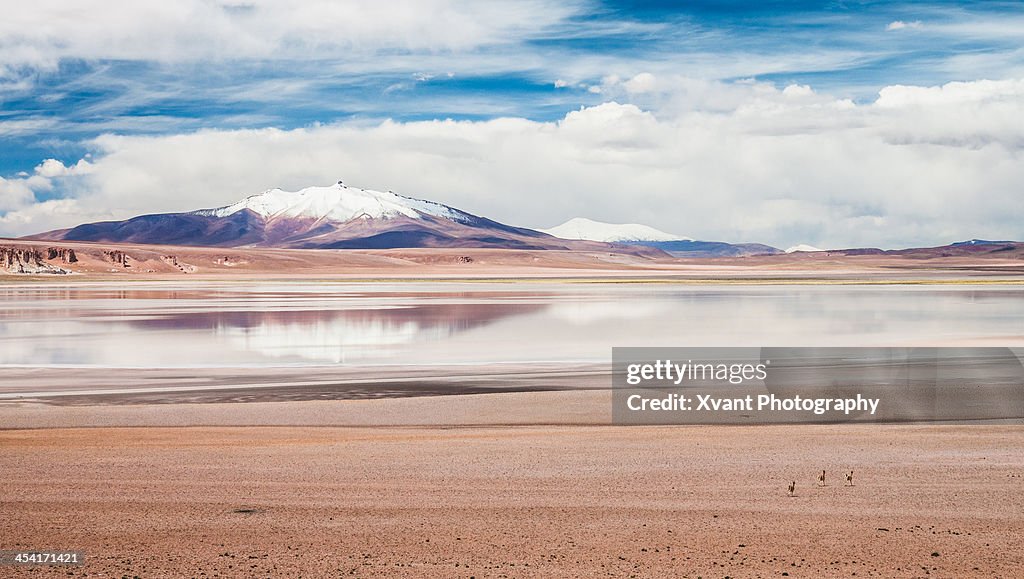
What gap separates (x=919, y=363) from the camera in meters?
19.2

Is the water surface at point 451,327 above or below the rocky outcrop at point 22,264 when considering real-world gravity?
below

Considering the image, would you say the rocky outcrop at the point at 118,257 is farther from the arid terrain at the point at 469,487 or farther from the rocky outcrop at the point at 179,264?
the arid terrain at the point at 469,487

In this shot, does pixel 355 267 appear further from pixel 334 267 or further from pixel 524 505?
pixel 524 505

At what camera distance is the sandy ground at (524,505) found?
6.17 m

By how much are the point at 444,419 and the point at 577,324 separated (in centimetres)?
1898

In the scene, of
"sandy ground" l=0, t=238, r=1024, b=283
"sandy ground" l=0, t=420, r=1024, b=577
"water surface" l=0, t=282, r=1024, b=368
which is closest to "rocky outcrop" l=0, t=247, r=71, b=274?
"sandy ground" l=0, t=238, r=1024, b=283

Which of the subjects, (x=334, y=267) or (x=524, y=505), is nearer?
(x=524, y=505)

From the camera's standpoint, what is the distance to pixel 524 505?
7.46 meters

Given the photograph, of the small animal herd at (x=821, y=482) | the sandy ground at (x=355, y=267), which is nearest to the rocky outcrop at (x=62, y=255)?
the sandy ground at (x=355, y=267)

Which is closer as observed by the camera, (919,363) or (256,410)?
(256,410)

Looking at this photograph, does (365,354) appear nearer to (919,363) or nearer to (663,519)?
(919,363)

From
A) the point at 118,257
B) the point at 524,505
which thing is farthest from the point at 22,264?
the point at 524,505

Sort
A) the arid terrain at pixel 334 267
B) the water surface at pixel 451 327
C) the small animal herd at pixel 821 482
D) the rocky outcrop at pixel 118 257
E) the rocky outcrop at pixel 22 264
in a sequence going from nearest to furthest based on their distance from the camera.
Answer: the small animal herd at pixel 821 482 → the water surface at pixel 451 327 → the rocky outcrop at pixel 22 264 → the arid terrain at pixel 334 267 → the rocky outcrop at pixel 118 257

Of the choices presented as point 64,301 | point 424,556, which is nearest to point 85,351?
point 424,556
